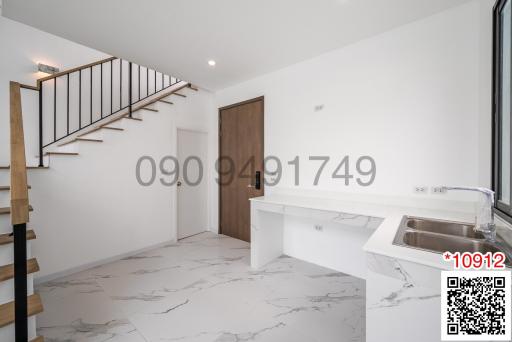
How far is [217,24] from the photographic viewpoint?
7.11 feet

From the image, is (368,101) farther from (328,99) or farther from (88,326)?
(88,326)

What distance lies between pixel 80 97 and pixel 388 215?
13.6ft

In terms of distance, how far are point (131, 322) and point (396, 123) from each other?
296 cm

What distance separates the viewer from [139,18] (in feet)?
6.78

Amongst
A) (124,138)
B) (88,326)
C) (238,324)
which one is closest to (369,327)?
(238,324)

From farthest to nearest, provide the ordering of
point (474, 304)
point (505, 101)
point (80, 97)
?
point (80, 97) < point (505, 101) < point (474, 304)

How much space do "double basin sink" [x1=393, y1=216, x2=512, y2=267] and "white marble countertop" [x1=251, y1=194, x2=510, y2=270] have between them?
61 millimetres

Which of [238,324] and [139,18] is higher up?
[139,18]

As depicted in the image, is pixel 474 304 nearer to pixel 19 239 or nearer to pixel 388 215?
pixel 388 215

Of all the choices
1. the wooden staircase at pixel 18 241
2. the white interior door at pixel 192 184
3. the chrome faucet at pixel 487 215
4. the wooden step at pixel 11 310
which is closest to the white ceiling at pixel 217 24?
the wooden staircase at pixel 18 241

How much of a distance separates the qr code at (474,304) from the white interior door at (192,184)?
3561 millimetres

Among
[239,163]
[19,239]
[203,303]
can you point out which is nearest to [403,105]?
[239,163]

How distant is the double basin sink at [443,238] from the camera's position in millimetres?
1242

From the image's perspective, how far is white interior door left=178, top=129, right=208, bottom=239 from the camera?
3.90 metres
